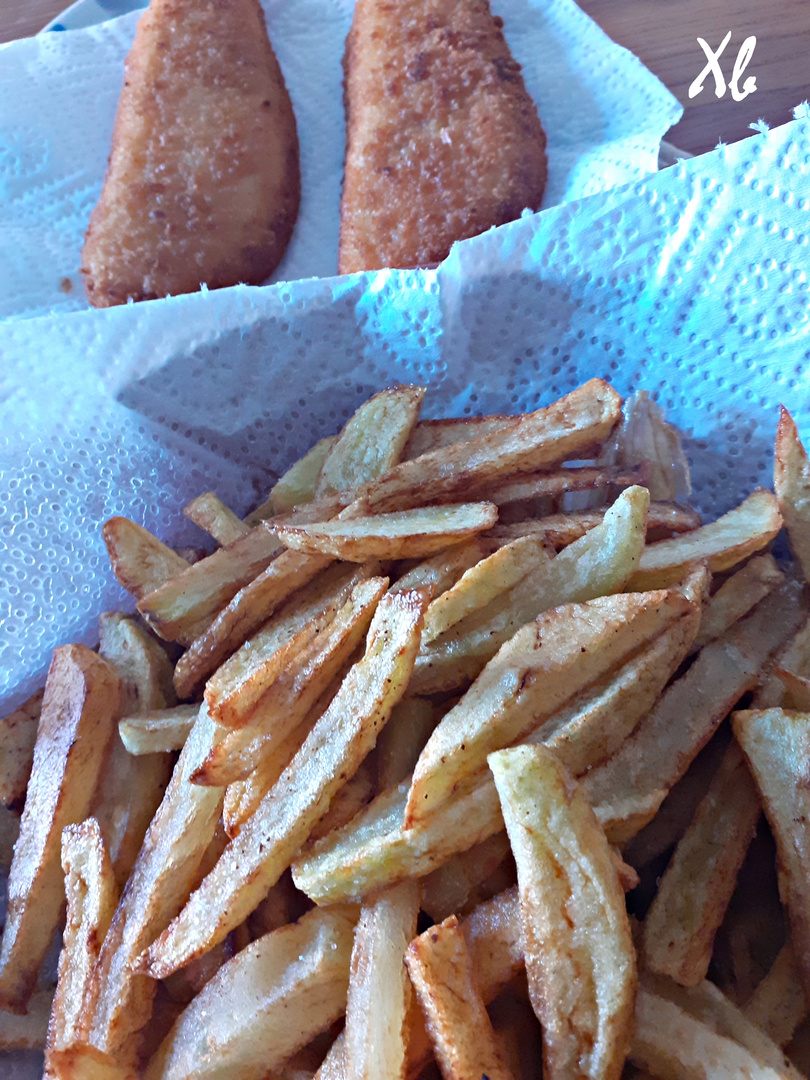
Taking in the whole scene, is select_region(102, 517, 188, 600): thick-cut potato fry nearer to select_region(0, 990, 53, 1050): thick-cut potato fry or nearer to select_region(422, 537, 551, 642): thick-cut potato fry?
select_region(422, 537, 551, 642): thick-cut potato fry

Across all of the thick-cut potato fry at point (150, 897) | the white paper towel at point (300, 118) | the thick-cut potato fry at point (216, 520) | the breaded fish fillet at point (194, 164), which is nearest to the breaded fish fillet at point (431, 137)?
the white paper towel at point (300, 118)

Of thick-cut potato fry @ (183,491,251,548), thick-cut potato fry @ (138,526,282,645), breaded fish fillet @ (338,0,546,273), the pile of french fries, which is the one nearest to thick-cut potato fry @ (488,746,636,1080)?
the pile of french fries

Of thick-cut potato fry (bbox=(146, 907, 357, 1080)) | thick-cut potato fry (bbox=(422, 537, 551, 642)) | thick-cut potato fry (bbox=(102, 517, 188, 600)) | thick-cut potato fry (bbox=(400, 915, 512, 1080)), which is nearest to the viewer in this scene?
thick-cut potato fry (bbox=(400, 915, 512, 1080))

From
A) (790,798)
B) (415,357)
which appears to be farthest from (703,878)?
(415,357)

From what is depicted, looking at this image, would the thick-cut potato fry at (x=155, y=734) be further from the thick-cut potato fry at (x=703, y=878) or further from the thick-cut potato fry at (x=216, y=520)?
the thick-cut potato fry at (x=703, y=878)

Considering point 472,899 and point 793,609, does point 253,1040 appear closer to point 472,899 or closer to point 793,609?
point 472,899

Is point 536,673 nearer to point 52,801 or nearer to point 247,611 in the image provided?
point 247,611
